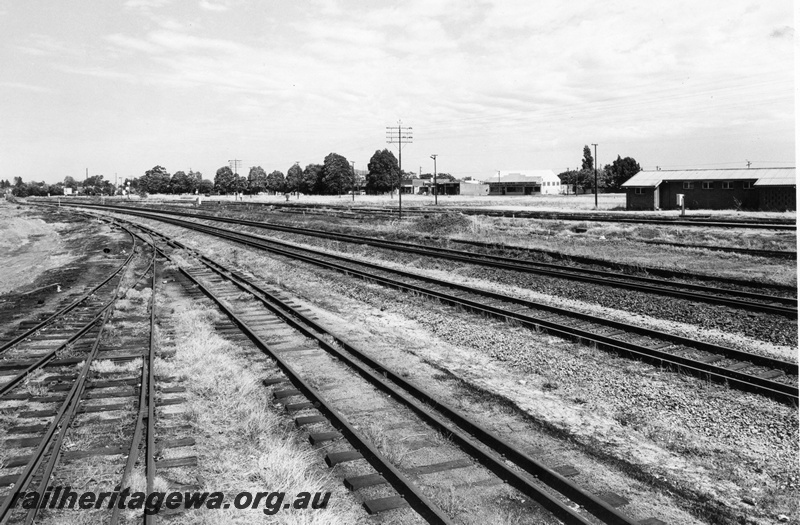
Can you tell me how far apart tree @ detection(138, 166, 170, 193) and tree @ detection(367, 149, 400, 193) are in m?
68.4

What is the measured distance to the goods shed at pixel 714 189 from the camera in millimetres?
48656

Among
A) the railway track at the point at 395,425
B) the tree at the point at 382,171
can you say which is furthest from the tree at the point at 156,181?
the railway track at the point at 395,425

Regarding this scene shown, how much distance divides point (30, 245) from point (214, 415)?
137 feet

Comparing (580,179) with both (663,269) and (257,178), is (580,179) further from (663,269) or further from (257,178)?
(663,269)

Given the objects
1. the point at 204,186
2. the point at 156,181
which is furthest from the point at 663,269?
the point at 156,181

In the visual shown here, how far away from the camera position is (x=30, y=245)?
A: 143 ft

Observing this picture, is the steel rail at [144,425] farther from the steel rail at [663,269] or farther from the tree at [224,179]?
the tree at [224,179]

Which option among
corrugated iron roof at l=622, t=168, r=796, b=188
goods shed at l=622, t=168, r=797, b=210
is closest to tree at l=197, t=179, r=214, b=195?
corrugated iron roof at l=622, t=168, r=796, b=188

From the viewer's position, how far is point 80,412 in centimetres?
898

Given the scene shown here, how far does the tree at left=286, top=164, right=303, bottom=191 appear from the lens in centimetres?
14162

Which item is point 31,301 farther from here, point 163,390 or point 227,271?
point 163,390

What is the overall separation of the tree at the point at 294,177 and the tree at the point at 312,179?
122 inches

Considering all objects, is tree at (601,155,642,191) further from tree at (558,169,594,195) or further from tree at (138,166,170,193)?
tree at (138,166,170,193)

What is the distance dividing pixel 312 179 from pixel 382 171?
53.9 feet
